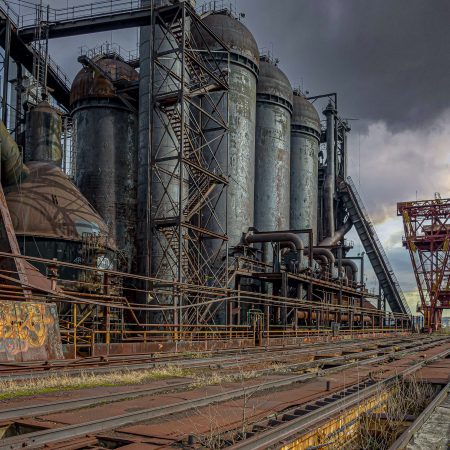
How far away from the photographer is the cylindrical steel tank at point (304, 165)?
42.6 m

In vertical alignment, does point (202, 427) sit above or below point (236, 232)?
below

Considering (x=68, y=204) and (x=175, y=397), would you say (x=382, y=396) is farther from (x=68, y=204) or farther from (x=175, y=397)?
(x=68, y=204)

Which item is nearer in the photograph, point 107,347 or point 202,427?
point 202,427

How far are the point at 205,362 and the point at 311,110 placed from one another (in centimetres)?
3669

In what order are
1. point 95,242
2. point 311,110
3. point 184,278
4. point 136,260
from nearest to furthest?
point 95,242 → point 184,278 → point 136,260 → point 311,110

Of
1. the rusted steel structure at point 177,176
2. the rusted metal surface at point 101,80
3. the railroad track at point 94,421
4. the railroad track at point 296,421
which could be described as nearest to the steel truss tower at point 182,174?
the rusted steel structure at point 177,176

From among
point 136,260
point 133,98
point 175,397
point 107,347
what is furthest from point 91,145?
point 175,397

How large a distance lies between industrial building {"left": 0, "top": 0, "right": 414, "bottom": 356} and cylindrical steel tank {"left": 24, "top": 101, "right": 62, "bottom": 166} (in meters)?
0.05

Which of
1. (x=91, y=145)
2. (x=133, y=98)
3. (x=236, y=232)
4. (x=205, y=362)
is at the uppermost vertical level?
(x=133, y=98)

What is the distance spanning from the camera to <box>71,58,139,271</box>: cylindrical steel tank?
29.9m

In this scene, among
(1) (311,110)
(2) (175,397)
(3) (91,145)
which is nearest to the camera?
(2) (175,397)

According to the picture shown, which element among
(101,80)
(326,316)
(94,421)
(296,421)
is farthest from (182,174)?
(296,421)

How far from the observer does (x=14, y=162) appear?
2125 cm

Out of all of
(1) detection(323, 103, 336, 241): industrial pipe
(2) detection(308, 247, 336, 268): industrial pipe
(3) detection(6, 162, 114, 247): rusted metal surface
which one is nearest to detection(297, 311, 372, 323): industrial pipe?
(2) detection(308, 247, 336, 268): industrial pipe
